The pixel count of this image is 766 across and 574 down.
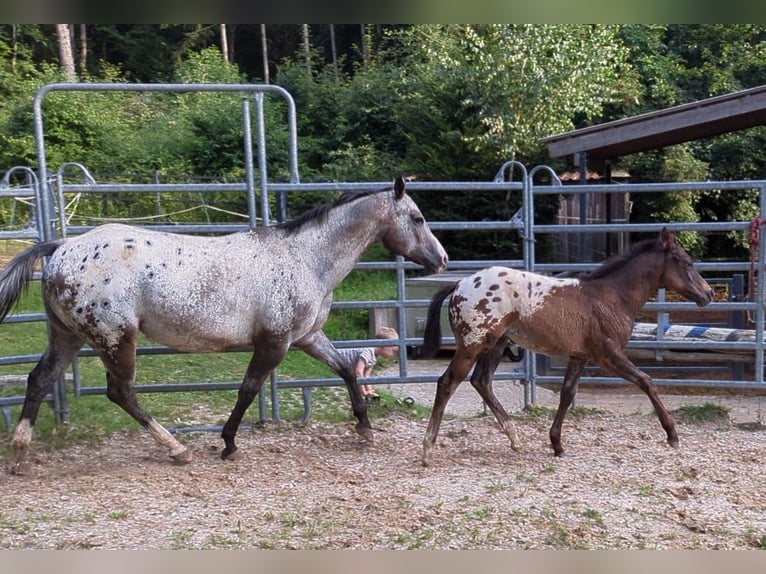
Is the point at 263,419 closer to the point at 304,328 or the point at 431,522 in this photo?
the point at 304,328

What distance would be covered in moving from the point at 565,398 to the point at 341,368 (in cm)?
153

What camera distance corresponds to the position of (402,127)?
18359 millimetres

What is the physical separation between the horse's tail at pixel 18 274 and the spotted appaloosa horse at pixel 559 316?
8.18 feet

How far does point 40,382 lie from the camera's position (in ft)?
16.8

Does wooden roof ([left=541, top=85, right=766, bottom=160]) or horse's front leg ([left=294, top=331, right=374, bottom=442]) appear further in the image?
wooden roof ([left=541, top=85, right=766, bottom=160])

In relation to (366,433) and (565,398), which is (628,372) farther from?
(366,433)

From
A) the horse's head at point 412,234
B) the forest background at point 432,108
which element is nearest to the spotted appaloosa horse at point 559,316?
the horse's head at point 412,234

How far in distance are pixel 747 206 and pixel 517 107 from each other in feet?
14.8

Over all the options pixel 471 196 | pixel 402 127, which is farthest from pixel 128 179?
pixel 471 196

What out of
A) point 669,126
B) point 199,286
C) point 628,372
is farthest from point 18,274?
point 669,126

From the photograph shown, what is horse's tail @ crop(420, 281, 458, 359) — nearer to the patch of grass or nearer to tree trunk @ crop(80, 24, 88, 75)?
the patch of grass

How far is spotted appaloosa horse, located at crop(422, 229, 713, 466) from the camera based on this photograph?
5188 millimetres

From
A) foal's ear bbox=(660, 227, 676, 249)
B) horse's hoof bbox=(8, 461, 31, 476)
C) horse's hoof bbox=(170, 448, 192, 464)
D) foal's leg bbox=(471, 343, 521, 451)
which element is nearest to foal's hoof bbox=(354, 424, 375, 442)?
foal's leg bbox=(471, 343, 521, 451)

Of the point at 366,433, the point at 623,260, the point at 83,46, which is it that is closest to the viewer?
the point at 623,260
